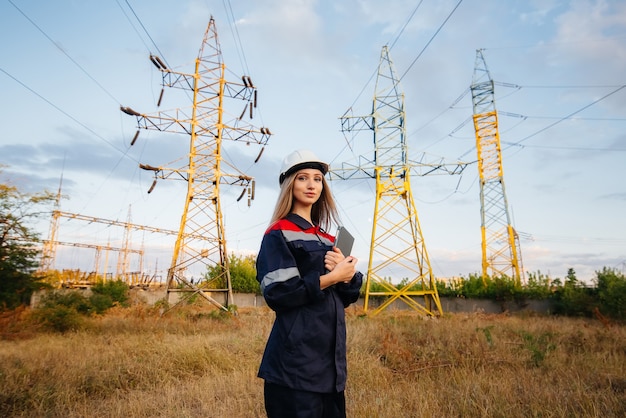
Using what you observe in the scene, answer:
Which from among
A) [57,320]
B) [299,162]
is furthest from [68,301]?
[299,162]

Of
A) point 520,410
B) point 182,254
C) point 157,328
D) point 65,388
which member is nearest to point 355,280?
point 520,410

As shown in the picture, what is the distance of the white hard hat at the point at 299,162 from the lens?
221 centimetres

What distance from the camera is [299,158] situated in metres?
2.22

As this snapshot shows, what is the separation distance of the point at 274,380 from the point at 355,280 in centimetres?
68

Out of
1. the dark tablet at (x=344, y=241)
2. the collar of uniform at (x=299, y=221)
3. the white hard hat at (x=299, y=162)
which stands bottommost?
the dark tablet at (x=344, y=241)

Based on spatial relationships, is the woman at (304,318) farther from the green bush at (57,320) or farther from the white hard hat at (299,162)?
the green bush at (57,320)

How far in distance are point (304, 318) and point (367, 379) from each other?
3428 millimetres

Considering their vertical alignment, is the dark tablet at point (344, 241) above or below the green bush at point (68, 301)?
above

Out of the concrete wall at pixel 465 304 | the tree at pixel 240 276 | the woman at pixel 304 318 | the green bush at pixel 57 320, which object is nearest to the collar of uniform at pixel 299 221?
the woman at pixel 304 318

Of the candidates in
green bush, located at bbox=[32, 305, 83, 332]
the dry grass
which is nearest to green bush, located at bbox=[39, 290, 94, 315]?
green bush, located at bbox=[32, 305, 83, 332]

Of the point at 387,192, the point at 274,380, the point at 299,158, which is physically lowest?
Answer: the point at 274,380

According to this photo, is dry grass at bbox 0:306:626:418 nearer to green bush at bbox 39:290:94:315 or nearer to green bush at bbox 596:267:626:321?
green bush at bbox 39:290:94:315

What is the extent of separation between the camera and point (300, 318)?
1.78m

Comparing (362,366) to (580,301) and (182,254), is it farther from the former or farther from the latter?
(580,301)
